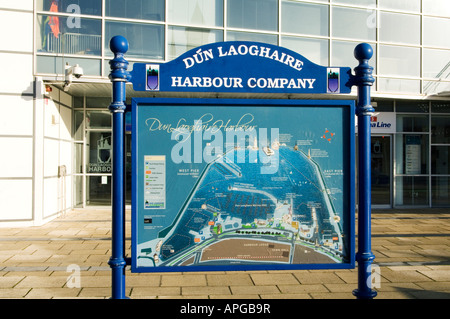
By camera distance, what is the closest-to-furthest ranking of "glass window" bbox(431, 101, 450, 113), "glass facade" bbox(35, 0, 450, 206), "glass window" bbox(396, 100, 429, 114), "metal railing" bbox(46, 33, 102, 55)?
1. "metal railing" bbox(46, 33, 102, 55)
2. "glass facade" bbox(35, 0, 450, 206)
3. "glass window" bbox(396, 100, 429, 114)
4. "glass window" bbox(431, 101, 450, 113)

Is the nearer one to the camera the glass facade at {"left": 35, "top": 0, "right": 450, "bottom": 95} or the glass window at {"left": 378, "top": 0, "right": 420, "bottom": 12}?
the glass facade at {"left": 35, "top": 0, "right": 450, "bottom": 95}

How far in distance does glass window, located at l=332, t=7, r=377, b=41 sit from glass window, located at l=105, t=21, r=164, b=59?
551 cm

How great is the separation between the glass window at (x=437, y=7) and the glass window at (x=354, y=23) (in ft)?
6.50

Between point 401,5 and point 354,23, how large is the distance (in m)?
1.88

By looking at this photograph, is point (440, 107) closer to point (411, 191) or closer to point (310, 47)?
point (411, 191)

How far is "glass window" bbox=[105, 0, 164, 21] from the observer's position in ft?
38.1

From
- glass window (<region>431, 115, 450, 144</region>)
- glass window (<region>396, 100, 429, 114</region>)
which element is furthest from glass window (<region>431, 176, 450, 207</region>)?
glass window (<region>396, 100, 429, 114</region>)

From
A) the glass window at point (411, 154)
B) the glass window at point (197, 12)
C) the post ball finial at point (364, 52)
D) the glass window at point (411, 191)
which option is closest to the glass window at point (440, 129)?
the glass window at point (411, 154)

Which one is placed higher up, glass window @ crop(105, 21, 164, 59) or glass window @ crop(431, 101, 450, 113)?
glass window @ crop(105, 21, 164, 59)

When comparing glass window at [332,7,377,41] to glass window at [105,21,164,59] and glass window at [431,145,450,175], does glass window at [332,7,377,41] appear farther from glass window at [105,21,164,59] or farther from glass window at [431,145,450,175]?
glass window at [105,21,164,59]

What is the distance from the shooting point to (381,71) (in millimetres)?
13344

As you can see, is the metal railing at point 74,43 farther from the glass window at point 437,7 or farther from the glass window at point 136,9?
the glass window at point 437,7

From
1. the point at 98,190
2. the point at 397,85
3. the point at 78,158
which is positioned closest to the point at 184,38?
the point at 78,158
